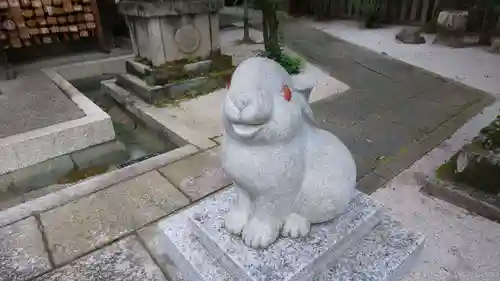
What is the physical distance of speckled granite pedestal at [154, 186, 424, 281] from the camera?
1.45 metres

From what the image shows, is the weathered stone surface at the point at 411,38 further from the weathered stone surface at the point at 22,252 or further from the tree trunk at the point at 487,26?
the weathered stone surface at the point at 22,252

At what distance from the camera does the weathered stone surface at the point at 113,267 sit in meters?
1.70

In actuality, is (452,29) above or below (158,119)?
above

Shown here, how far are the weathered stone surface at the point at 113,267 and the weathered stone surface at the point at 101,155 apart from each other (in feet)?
4.24

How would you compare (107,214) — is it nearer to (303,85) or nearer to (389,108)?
(303,85)

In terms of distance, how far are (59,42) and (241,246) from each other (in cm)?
540

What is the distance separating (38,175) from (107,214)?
1.08 meters

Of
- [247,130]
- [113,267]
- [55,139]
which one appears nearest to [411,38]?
[55,139]

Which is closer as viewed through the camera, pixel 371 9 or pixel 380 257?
pixel 380 257

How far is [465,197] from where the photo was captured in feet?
6.92

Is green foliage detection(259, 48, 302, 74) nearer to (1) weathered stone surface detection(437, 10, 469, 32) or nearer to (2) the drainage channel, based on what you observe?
(2) the drainage channel

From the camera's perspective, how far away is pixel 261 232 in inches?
57.3

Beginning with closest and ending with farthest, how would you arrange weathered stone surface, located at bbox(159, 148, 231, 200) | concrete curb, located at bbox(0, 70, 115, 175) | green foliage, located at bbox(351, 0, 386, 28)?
weathered stone surface, located at bbox(159, 148, 231, 200) < concrete curb, located at bbox(0, 70, 115, 175) < green foliage, located at bbox(351, 0, 386, 28)

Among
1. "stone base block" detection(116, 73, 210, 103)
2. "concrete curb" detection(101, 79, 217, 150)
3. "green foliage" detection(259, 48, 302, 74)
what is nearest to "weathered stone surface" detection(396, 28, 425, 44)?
"green foliage" detection(259, 48, 302, 74)
